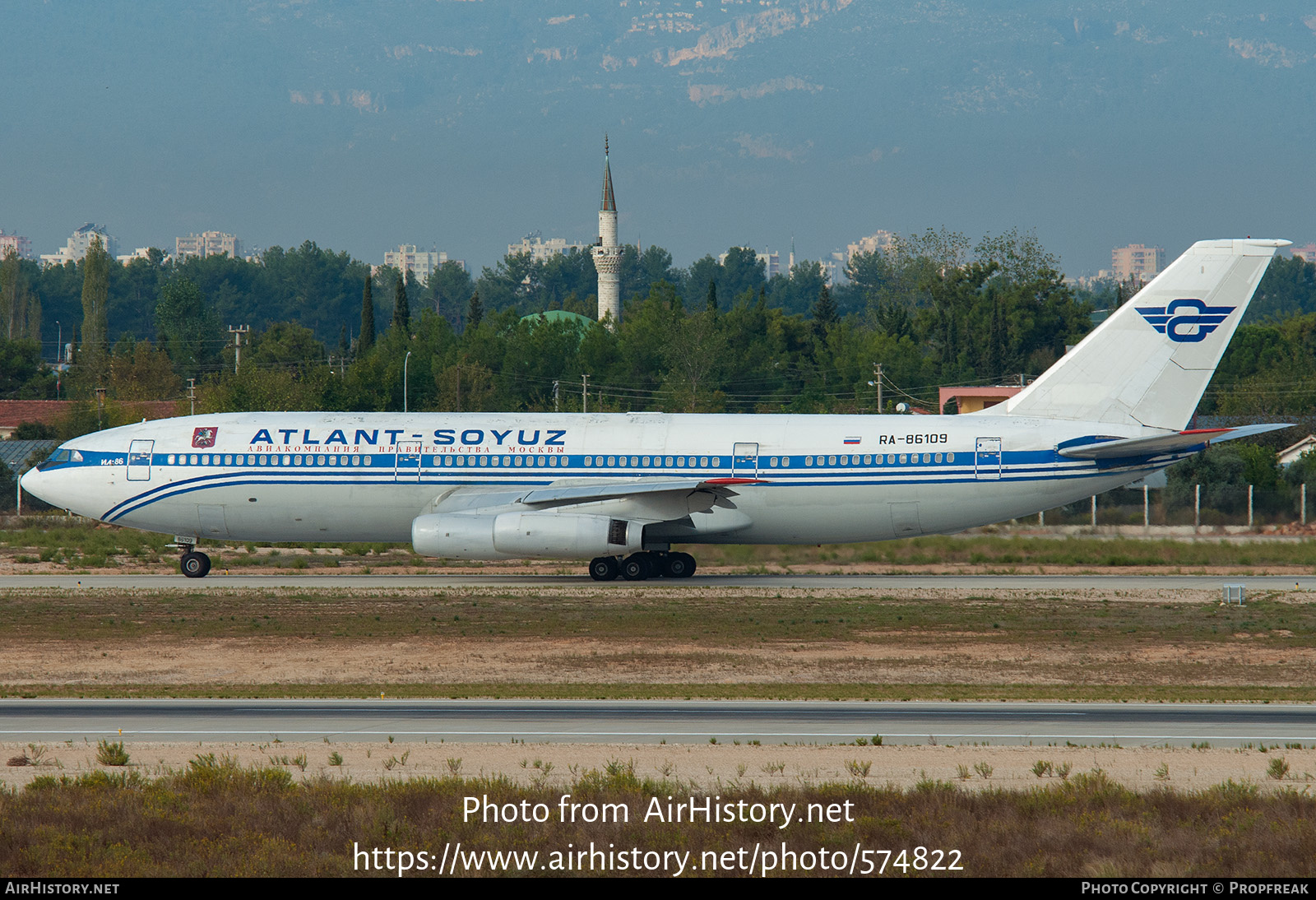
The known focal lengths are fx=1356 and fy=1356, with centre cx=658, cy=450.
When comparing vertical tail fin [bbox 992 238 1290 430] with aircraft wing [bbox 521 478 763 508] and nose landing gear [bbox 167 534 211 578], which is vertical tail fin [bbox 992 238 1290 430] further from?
nose landing gear [bbox 167 534 211 578]

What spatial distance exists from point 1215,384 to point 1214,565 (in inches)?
2128

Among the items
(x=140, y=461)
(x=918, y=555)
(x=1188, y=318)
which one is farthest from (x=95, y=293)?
(x=1188, y=318)

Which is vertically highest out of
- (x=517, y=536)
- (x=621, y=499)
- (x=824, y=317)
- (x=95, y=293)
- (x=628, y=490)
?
(x=95, y=293)

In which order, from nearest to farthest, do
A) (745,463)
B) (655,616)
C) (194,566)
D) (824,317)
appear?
(655,616)
(745,463)
(194,566)
(824,317)

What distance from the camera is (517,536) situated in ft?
107

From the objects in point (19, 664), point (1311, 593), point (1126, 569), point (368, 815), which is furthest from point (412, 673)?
point (1126, 569)

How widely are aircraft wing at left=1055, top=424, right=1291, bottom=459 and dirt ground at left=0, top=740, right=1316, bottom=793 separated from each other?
692 inches

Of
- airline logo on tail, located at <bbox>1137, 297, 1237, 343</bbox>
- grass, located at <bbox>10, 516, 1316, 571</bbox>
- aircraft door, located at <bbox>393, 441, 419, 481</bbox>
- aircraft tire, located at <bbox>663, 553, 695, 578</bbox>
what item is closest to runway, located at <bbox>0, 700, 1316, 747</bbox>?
aircraft door, located at <bbox>393, 441, 419, 481</bbox>

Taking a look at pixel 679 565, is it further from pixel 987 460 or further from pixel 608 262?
pixel 608 262

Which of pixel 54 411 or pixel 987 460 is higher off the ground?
pixel 54 411

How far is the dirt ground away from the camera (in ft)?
45.0

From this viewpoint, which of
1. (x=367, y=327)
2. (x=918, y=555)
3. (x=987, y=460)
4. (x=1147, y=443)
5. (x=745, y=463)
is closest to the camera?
(x=1147, y=443)

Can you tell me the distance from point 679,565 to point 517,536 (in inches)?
202
